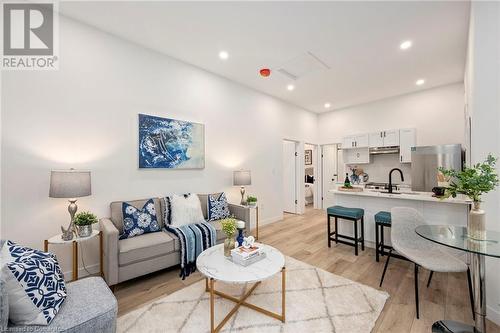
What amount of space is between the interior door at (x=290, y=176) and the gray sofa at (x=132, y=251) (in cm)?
399

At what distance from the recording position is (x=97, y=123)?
2.74 meters

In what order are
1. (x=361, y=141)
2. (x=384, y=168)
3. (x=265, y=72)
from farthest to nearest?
(x=361, y=141), (x=384, y=168), (x=265, y=72)

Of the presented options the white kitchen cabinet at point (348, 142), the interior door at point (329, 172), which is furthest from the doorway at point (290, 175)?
the white kitchen cabinet at point (348, 142)

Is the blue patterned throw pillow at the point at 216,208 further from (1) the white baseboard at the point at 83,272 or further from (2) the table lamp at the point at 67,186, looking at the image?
(2) the table lamp at the point at 67,186

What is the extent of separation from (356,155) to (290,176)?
187cm

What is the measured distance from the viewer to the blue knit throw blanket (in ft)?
8.73

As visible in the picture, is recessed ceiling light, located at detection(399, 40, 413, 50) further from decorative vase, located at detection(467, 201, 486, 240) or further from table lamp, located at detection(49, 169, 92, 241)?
table lamp, located at detection(49, 169, 92, 241)

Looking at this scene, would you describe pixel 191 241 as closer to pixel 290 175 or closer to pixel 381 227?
pixel 381 227

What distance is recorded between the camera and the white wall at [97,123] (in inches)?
89.3

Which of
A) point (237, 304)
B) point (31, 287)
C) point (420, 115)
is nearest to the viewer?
point (31, 287)

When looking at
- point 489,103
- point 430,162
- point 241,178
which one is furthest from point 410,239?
point 430,162

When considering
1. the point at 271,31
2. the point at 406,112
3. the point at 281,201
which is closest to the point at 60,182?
the point at 271,31

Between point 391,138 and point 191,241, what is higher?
Answer: point 391,138

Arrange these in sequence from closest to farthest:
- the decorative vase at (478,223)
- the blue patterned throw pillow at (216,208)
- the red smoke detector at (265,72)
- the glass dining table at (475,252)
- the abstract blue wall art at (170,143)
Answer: the glass dining table at (475,252), the decorative vase at (478,223), the abstract blue wall art at (170,143), the blue patterned throw pillow at (216,208), the red smoke detector at (265,72)
